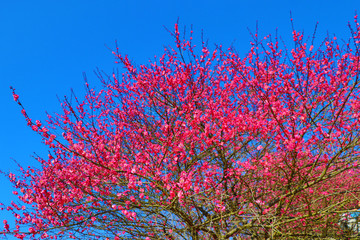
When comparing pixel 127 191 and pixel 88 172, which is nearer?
pixel 88 172

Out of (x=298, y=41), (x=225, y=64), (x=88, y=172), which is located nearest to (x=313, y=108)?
(x=298, y=41)

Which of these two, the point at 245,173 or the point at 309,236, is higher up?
the point at 245,173

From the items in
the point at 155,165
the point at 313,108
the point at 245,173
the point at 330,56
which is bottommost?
the point at 245,173

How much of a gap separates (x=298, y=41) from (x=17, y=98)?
680cm

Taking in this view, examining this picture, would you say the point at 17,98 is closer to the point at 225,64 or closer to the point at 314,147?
the point at 225,64

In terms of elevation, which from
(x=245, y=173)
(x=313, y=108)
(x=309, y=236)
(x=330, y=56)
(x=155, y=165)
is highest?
(x=330, y=56)

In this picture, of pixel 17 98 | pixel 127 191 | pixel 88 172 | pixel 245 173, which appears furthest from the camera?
pixel 127 191

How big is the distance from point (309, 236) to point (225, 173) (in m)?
2.41

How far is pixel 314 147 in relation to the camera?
7.91 meters

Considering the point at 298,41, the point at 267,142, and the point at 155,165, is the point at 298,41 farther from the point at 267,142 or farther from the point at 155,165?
the point at 155,165

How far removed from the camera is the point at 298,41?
26.1 ft

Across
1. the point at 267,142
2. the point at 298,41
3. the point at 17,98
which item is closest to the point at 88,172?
the point at 17,98

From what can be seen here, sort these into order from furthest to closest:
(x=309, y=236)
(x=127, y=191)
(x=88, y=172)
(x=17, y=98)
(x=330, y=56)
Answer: (x=330, y=56) < (x=127, y=191) < (x=88, y=172) < (x=309, y=236) < (x=17, y=98)

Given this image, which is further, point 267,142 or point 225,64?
point 225,64
